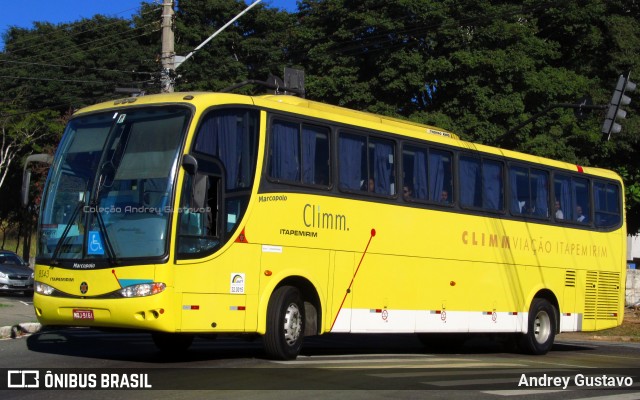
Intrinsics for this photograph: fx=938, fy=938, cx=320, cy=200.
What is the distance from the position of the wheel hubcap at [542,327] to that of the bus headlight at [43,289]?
35.1 feet

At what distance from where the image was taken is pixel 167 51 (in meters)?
25.0

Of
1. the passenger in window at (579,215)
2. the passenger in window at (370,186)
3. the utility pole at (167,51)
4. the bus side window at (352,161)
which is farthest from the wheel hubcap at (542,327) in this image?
the utility pole at (167,51)

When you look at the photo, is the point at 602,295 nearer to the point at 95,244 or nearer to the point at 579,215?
the point at 579,215

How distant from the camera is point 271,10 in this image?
5075 cm

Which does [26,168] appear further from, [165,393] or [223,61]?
[223,61]

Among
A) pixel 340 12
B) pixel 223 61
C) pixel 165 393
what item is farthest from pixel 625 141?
pixel 165 393

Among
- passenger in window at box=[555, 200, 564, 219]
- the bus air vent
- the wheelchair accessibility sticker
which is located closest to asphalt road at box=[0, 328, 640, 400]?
the wheelchair accessibility sticker

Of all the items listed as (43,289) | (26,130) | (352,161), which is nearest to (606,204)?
(352,161)

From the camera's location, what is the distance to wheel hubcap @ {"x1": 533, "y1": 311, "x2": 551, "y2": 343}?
64.7ft

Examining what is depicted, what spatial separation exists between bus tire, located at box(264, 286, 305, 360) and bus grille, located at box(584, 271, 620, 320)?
9.35 meters

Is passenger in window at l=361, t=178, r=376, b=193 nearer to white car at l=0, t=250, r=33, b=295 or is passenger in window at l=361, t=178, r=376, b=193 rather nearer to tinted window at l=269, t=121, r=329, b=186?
tinted window at l=269, t=121, r=329, b=186

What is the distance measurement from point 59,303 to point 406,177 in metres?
6.52

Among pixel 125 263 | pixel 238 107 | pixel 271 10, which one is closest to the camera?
pixel 125 263

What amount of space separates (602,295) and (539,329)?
8.47ft
